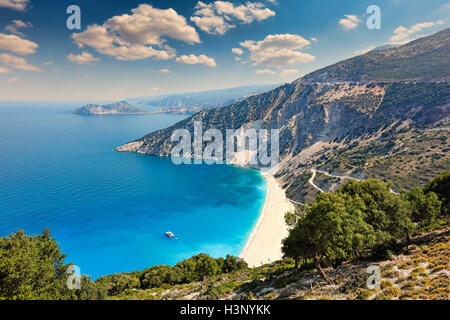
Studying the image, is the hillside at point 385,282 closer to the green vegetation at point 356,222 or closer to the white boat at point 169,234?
the green vegetation at point 356,222

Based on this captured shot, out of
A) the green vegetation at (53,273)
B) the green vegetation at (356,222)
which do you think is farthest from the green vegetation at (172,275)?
the green vegetation at (356,222)

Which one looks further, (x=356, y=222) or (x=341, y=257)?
(x=341, y=257)

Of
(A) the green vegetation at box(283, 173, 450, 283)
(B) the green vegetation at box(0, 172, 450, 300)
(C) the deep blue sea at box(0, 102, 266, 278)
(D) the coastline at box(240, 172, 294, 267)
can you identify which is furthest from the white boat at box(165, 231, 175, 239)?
(A) the green vegetation at box(283, 173, 450, 283)

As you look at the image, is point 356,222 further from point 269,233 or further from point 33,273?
point 269,233

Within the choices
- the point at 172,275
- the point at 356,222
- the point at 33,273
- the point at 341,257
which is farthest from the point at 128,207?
the point at 356,222
